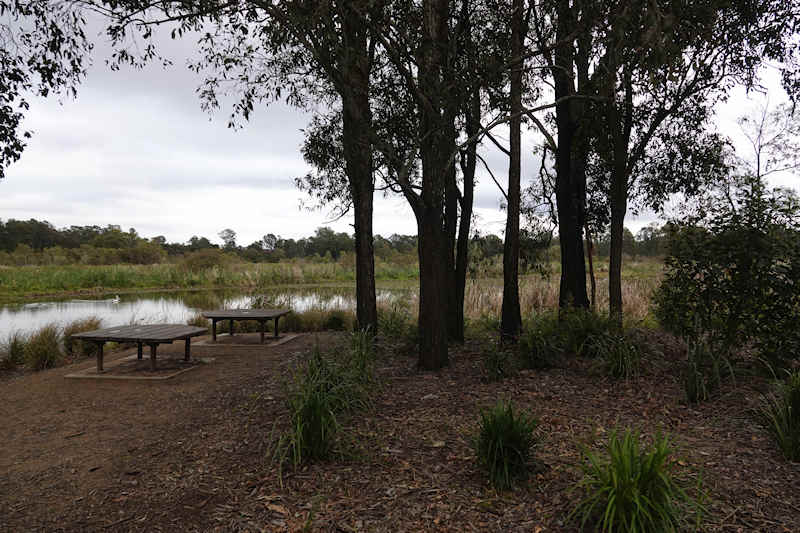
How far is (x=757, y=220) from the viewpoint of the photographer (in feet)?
13.9

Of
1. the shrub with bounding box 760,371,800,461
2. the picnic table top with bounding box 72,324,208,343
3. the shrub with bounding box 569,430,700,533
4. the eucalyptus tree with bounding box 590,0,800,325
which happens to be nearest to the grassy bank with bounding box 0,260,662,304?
the eucalyptus tree with bounding box 590,0,800,325

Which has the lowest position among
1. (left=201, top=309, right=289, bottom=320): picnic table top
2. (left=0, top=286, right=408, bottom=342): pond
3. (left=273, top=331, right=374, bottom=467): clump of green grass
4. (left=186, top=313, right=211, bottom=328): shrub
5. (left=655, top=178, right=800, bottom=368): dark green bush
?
(left=0, top=286, right=408, bottom=342): pond

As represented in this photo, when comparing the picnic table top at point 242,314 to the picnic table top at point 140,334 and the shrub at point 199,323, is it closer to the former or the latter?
the picnic table top at point 140,334

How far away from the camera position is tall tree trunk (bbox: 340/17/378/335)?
18.3 ft

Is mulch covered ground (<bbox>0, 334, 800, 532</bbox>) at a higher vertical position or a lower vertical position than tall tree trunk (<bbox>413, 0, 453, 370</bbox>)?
lower

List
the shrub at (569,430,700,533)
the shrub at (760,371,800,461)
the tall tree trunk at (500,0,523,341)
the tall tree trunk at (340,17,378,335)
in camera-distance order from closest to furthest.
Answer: the shrub at (569,430,700,533) < the shrub at (760,371,800,461) < the tall tree trunk at (340,17,378,335) < the tall tree trunk at (500,0,523,341)

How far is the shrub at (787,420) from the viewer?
Result: 305 cm

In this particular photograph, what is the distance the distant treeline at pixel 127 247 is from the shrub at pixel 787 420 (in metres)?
25.7

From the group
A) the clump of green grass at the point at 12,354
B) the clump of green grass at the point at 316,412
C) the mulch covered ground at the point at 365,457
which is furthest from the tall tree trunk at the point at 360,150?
the clump of green grass at the point at 12,354

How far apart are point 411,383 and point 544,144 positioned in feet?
19.6

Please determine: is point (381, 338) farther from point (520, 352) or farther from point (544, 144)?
point (544, 144)

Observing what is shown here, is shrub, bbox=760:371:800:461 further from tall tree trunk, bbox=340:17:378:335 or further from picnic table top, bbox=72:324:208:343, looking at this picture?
picnic table top, bbox=72:324:208:343

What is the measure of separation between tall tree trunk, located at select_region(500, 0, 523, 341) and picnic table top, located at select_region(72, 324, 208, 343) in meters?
3.82

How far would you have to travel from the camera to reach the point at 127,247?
44375mm
